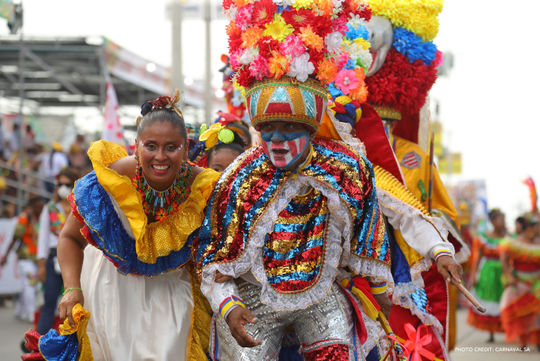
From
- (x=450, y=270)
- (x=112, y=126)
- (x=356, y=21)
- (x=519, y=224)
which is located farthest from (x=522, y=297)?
(x=356, y=21)

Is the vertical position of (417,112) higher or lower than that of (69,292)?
higher

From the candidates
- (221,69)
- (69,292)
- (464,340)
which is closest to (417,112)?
(221,69)

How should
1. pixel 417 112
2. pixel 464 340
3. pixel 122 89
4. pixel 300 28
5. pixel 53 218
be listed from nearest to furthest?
1. pixel 300 28
2. pixel 417 112
3. pixel 53 218
4. pixel 464 340
5. pixel 122 89

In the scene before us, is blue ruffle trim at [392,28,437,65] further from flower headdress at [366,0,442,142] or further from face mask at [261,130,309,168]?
face mask at [261,130,309,168]

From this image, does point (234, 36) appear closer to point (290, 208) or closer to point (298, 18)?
point (298, 18)

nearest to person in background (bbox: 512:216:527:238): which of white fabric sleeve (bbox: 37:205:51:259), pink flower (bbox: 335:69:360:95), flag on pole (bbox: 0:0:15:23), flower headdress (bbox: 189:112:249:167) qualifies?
white fabric sleeve (bbox: 37:205:51:259)

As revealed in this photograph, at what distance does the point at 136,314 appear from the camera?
3920 millimetres

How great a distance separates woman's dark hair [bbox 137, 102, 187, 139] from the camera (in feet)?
12.3

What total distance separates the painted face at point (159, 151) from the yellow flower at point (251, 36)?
55 centimetres

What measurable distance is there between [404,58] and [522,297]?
752cm

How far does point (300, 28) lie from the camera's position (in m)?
3.60

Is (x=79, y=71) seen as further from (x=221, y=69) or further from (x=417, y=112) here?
(x=417, y=112)

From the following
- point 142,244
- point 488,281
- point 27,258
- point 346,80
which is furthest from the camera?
point 488,281

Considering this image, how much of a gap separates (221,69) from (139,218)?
10.2 feet
